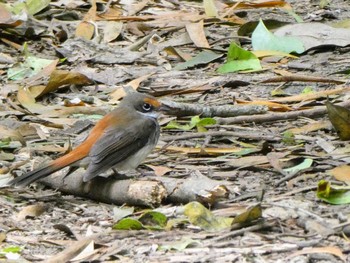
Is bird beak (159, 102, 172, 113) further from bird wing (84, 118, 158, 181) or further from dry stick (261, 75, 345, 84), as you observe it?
dry stick (261, 75, 345, 84)

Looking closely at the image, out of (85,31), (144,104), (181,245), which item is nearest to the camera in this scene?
(181,245)

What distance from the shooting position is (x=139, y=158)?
6.50m

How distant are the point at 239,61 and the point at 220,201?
11.2ft

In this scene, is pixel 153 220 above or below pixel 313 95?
above

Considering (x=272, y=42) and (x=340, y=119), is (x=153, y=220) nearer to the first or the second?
(x=340, y=119)

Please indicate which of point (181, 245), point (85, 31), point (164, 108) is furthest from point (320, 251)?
point (85, 31)

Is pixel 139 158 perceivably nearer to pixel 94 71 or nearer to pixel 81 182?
pixel 81 182

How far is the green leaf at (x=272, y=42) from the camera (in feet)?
29.8

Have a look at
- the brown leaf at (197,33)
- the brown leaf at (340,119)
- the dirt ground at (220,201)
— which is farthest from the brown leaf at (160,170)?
the brown leaf at (197,33)

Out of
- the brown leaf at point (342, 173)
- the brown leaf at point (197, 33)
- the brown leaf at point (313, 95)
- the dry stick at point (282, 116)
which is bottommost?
the brown leaf at point (197, 33)

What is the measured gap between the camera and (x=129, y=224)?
5.35 meters

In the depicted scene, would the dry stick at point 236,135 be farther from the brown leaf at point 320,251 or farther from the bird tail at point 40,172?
the brown leaf at point 320,251

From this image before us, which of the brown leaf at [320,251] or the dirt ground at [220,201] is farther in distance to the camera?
the dirt ground at [220,201]

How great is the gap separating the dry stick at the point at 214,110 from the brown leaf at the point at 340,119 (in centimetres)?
94
